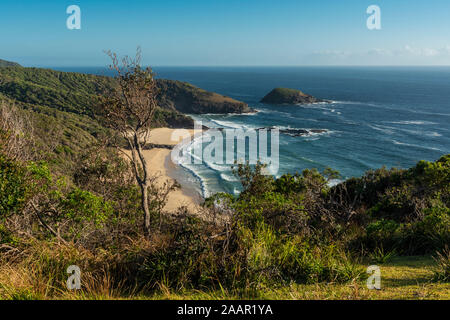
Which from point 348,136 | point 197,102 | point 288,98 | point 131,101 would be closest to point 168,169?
point 131,101

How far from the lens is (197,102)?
92.2 m

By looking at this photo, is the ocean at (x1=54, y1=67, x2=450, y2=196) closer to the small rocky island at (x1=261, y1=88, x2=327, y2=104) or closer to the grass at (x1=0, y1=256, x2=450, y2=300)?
the small rocky island at (x1=261, y1=88, x2=327, y2=104)

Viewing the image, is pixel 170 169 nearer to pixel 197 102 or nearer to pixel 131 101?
pixel 131 101

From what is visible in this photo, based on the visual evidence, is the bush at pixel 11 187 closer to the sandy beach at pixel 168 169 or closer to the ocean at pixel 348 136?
the sandy beach at pixel 168 169

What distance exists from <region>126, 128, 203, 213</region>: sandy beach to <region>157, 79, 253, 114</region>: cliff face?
86.0 feet

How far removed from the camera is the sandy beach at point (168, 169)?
28.0 m

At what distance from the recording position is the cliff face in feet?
281

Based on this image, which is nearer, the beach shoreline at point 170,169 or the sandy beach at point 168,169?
the sandy beach at point 168,169

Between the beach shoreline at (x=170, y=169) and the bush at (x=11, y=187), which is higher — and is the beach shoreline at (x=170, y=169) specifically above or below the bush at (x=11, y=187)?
below

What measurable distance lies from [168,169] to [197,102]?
5690 cm

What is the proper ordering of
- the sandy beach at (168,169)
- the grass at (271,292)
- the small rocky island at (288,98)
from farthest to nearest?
the small rocky island at (288,98) < the sandy beach at (168,169) < the grass at (271,292)

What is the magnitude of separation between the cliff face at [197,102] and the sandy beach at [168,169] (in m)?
26.2

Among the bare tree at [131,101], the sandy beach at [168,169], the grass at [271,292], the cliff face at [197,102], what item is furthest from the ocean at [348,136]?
the grass at [271,292]

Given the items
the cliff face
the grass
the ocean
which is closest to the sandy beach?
the ocean
